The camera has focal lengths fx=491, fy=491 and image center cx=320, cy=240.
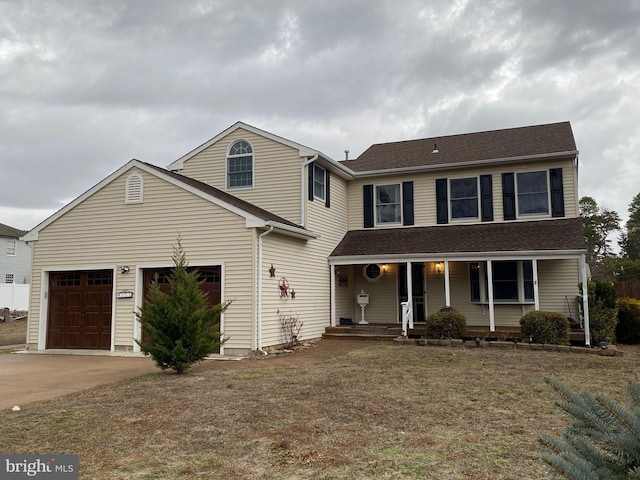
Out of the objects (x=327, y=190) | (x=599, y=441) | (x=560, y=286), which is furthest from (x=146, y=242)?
(x=599, y=441)

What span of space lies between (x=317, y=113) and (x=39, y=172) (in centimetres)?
1442

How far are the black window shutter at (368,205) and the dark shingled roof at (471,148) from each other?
76cm

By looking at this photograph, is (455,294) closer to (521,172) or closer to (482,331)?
(482,331)

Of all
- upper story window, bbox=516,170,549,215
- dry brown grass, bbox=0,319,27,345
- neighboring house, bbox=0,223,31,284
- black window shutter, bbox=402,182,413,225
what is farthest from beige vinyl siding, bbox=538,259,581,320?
neighboring house, bbox=0,223,31,284

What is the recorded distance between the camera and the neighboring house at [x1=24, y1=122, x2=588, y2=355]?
12.7m

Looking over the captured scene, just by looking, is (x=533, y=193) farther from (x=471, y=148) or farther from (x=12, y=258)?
(x=12, y=258)

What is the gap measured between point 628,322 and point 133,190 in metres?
14.8

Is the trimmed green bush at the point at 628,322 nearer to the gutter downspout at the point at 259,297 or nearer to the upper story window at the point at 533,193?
the upper story window at the point at 533,193

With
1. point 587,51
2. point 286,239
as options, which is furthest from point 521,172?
point 286,239

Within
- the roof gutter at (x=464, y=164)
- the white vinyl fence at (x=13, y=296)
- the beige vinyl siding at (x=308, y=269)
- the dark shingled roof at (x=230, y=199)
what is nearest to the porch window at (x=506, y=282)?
the roof gutter at (x=464, y=164)

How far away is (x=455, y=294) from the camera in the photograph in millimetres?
16203

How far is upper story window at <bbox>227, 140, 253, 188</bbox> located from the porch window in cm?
792

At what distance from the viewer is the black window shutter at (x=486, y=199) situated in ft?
53.4

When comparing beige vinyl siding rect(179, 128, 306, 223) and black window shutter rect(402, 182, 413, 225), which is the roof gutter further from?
beige vinyl siding rect(179, 128, 306, 223)
